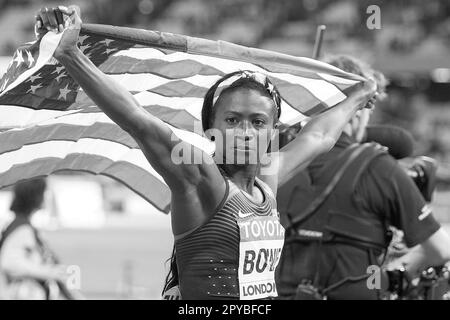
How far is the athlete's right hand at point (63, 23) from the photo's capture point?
313cm

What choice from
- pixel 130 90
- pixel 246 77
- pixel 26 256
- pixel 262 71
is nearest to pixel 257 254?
pixel 246 77

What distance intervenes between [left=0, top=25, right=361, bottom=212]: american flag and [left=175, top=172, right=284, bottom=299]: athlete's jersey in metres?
0.77

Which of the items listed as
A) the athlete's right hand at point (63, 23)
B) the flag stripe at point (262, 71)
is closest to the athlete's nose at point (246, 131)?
the athlete's right hand at point (63, 23)

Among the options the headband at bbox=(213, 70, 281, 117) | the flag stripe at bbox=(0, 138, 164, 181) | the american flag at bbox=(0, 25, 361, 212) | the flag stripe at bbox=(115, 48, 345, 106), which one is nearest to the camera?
the headband at bbox=(213, 70, 281, 117)

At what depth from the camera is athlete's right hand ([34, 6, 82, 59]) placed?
3127mm

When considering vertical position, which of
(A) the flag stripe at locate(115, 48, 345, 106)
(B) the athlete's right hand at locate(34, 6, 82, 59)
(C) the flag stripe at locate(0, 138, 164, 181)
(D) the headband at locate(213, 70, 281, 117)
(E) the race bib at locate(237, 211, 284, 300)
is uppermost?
(A) the flag stripe at locate(115, 48, 345, 106)

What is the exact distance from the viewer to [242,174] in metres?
3.51

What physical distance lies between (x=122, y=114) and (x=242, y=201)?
1.82 feet

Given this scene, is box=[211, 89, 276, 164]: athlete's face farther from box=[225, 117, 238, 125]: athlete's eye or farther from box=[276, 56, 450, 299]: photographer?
box=[276, 56, 450, 299]: photographer

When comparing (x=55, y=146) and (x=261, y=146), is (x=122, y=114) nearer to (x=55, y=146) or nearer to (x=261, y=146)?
(x=261, y=146)

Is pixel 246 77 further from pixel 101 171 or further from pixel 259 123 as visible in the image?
pixel 101 171

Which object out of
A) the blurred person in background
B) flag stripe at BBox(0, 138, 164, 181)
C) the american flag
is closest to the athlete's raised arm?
the american flag

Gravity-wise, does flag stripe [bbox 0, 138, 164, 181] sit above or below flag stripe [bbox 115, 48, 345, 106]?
below
